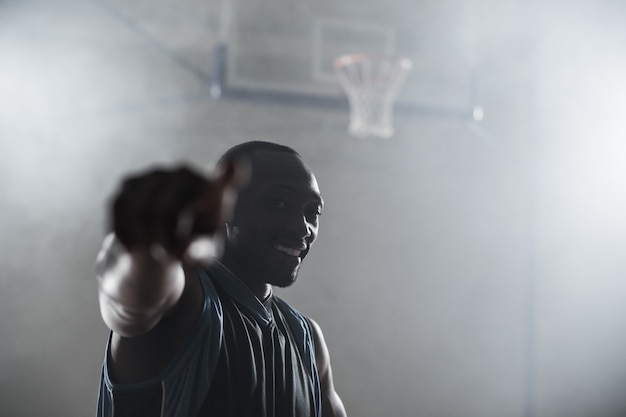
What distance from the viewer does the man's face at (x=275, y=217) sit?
1.02 m

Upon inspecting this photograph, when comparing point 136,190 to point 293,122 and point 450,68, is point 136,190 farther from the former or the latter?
point 450,68

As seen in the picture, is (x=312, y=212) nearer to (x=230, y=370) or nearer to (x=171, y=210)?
(x=230, y=370)

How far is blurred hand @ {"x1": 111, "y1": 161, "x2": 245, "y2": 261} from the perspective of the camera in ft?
1.90

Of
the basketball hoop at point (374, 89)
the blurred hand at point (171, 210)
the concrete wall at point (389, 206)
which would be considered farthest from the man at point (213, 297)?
the concrete wall at point (389, 206)

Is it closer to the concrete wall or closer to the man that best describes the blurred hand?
the man

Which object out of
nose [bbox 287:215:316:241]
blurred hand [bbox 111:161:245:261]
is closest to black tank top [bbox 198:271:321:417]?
nose [bbox 287:215:316:241]

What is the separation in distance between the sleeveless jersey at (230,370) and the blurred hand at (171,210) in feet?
1.03

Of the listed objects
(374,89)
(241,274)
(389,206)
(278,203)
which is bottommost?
(389,206)

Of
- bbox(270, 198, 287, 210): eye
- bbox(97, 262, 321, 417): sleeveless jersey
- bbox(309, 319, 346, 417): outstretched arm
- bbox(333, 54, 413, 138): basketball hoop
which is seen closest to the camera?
bbox(97, 262, 321, 417): sleeveless jersey

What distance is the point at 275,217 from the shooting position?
39.9 inches

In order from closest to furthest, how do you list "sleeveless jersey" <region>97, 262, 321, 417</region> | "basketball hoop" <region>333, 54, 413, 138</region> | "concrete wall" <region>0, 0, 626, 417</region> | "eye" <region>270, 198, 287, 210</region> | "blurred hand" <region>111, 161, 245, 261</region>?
"blurred hand" <region>111, 161, 245, 261</region> < "sleeveless jersey" <region>97, 262, 321, 417</region> < "eye" <region>270, 198, 287, 210</region> < "basketball hoop" <region>333, 54, 413, 138</region> < "concrete wall" <region>0, 0, 626, 417</region>

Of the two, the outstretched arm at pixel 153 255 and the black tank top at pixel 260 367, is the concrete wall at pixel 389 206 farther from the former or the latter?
the outstretched arm at pixel 153 255

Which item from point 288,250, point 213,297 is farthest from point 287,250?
point 213,297

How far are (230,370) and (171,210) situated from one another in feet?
1.43
